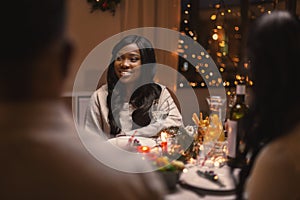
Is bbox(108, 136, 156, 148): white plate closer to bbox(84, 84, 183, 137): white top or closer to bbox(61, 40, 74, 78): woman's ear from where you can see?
bbox(84, 84, 183, 137): white top

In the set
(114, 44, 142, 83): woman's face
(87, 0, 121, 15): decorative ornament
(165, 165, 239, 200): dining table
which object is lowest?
(165, 165, 239, 200): dining table

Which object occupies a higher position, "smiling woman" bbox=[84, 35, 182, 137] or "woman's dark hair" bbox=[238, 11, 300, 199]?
"woman's dark hair" bbox=[238, 11, 300, 199]

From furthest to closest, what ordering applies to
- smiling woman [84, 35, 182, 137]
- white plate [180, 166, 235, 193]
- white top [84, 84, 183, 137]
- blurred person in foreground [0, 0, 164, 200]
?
smiling woman [84, 35, 182, 137], white top [84, 84, 183, 137], white plate [180, 166, 235, 193], blurred person in foreground [0, 0, 164, 200]

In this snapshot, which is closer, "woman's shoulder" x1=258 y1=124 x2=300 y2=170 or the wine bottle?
"woman's shoulder" x1=258 y1=124 x2=300 y2=170

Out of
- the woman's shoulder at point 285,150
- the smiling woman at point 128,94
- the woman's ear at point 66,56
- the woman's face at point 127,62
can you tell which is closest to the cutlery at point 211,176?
the woman's shoulder at point 285,150

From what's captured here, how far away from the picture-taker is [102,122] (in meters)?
1.15

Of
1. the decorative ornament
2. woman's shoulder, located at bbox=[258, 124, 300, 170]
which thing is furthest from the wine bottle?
the decorative ornament

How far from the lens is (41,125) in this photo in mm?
380

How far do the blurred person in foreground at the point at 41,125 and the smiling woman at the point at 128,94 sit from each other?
2.07 feet

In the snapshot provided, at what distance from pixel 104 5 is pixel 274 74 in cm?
45

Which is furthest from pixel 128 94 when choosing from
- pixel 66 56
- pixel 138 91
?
pixel 66 56

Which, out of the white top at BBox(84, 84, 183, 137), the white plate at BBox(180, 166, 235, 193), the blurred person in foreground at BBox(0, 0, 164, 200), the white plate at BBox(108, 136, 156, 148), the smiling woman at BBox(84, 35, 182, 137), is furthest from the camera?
the smiling woman at BBox(84, 35, 182, 137)

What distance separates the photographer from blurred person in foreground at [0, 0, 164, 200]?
369mm

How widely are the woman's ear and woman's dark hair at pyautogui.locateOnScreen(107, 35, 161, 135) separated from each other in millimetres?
699
